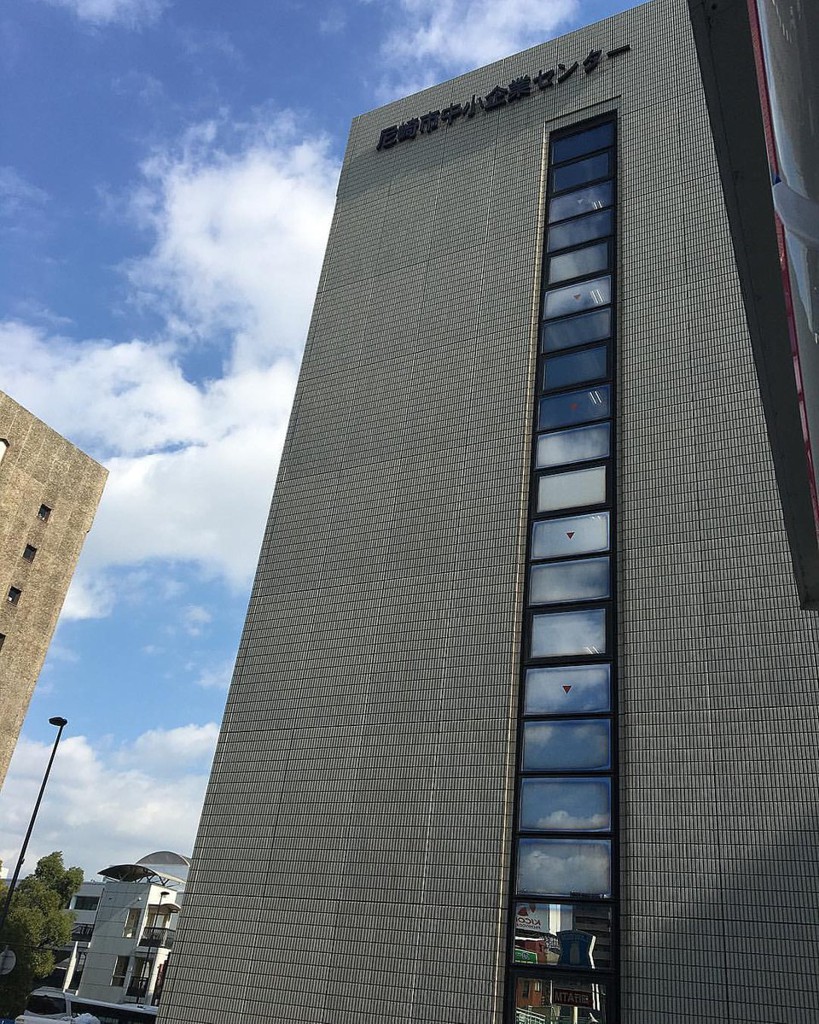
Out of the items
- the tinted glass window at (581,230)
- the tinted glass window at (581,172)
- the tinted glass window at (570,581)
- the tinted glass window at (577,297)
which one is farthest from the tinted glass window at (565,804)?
the tinted glass window at (581,172)

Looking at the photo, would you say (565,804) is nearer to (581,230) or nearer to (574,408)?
(574,408)

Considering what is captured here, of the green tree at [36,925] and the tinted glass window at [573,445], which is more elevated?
the tinted glass window at [573,445]

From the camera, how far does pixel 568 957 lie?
1009 centimetres

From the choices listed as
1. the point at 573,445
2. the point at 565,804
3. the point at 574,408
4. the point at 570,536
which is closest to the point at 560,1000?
the point at 565,804

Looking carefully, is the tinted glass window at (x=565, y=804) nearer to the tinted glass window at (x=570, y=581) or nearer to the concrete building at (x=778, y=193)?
the tinted glass window at (x=570, y=581)

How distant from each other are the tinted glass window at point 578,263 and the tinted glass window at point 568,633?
5997mm

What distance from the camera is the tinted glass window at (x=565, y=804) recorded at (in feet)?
35.3

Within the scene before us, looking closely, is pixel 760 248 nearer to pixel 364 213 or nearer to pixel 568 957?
pixel 568 957

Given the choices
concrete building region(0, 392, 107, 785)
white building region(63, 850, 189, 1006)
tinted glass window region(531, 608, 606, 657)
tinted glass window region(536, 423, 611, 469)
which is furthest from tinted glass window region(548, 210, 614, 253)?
white building region(63, 850, 189, 1006)

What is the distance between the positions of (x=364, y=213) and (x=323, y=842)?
40.8 ft

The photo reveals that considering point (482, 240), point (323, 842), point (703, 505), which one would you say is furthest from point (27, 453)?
point (703, 505)

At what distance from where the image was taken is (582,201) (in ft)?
51.4

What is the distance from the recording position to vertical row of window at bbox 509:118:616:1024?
1017 centimetres

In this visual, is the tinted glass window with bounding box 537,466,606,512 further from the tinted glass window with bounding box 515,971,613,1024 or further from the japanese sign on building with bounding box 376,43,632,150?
the japanese sign on building with bounding box 376,43,632,150
